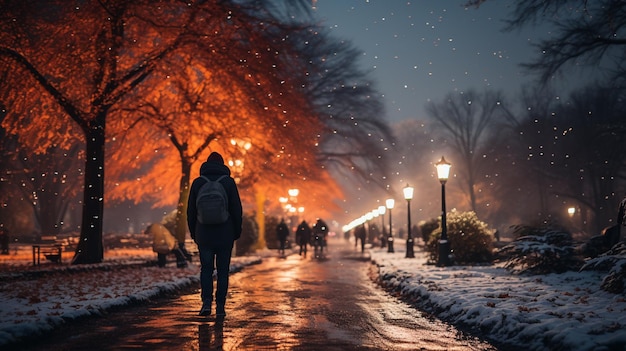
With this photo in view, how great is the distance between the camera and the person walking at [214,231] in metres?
8.87

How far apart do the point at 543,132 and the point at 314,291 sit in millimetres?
42776

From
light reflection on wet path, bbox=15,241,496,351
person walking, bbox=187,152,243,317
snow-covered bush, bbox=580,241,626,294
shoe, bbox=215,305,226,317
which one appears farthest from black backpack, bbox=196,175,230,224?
snow-covered bush, bbox=580,241,626,294

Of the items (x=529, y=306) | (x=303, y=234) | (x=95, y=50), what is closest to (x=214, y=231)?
(x=529, y=306)

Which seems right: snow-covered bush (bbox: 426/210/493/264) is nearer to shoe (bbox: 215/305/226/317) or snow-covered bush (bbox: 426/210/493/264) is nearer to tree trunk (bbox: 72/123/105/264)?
tree trunk (bbox: 72/123/105/264)

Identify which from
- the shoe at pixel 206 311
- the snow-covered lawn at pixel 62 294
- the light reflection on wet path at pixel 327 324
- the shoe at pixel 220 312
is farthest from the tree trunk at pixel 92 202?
the shoe at pixel 220 312

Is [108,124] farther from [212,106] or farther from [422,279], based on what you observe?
[422,279]

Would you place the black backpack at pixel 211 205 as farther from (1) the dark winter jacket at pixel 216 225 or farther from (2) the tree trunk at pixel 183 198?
(2) the tree trunk at pixel 183 198

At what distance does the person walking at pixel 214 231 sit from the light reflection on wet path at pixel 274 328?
43 cm

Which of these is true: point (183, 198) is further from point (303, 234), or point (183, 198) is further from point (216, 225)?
point (216, 225)

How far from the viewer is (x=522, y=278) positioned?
14227 millimetres

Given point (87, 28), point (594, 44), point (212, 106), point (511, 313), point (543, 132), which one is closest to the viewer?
point (511, 313)

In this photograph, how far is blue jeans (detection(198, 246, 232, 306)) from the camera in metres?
8.90

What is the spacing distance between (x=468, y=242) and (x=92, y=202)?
11.8 metres

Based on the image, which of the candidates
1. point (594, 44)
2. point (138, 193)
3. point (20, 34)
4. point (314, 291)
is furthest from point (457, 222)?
point (138, 193)
